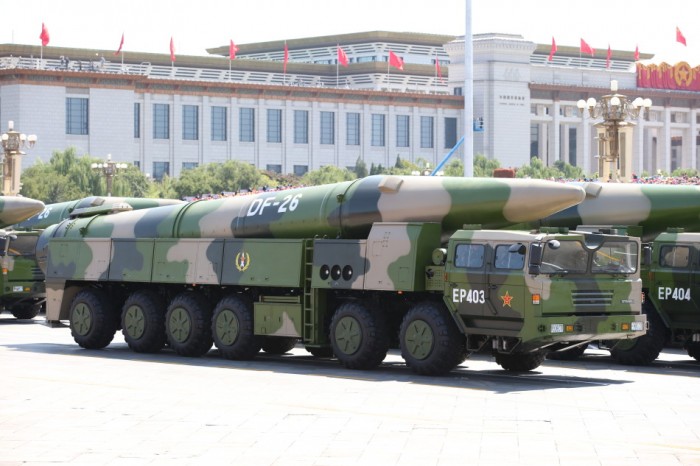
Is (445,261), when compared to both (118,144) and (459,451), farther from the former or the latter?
(118,144)

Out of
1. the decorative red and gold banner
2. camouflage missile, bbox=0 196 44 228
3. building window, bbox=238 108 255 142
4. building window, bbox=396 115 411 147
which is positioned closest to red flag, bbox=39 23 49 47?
building window, bbox=238 108 255 142

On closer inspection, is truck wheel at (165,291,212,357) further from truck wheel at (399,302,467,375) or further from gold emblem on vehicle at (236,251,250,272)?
truck wheel at (399,302,467,375)

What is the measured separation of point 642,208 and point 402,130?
110 m

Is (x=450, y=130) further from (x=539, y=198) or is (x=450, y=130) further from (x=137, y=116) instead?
(x=539, y=198)

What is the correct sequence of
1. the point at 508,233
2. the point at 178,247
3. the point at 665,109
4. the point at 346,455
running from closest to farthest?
the point at 346,455
the point at 508,233
the point at 178,247
the point at 665,109

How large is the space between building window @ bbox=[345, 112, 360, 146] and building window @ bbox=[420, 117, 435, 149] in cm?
614

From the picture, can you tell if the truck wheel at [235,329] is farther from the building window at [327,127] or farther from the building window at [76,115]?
the building window at [327,127]

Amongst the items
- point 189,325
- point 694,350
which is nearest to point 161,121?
point 189,325

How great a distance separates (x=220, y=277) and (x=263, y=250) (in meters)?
1.12

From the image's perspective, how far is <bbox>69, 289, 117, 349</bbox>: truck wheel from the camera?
84.6 feet

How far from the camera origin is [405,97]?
13238 cm

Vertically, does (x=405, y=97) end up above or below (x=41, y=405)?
above

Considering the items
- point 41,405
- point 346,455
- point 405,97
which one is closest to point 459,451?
point 346,455

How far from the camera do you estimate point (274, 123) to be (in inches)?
5037
